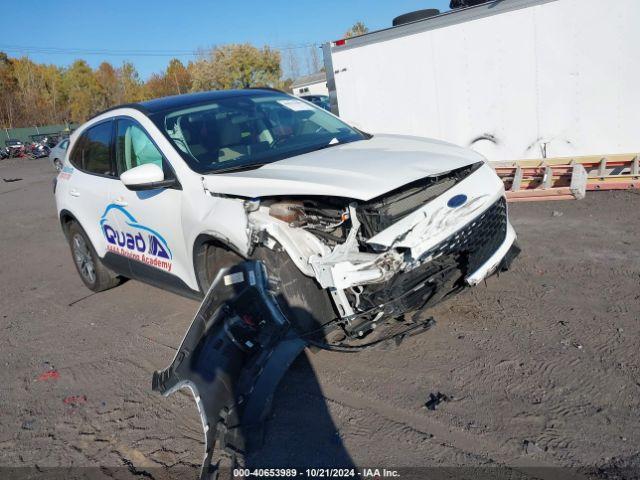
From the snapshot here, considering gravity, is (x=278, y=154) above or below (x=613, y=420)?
above

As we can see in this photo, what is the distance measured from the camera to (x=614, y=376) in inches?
125

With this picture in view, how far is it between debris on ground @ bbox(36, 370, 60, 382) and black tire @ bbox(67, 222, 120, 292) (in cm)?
157

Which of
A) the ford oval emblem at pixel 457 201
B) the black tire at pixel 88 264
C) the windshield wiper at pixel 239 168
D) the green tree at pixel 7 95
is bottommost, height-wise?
the black tire at pixel 88 264

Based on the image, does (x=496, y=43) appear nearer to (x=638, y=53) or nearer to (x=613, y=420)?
(x=638, y=53)

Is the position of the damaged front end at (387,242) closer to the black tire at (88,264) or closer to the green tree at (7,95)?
the black tire at (88,264)

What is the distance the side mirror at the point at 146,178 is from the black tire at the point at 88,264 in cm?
200

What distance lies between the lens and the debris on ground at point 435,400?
3150 mm

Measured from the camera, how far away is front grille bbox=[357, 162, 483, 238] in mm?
3160

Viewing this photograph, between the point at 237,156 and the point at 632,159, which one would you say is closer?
the point at 237,156

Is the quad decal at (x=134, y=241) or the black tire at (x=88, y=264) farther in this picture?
the black tire at (x=88, y=264)

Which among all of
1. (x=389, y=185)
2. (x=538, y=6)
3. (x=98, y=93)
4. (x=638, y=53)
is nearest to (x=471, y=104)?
(x=538, y=6)

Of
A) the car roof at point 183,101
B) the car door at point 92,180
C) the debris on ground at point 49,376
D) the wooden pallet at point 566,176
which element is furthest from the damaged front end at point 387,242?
the wooden pallet at point 566,176

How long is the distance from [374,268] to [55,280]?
17.9 feet

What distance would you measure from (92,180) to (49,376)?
1935 millimetres
